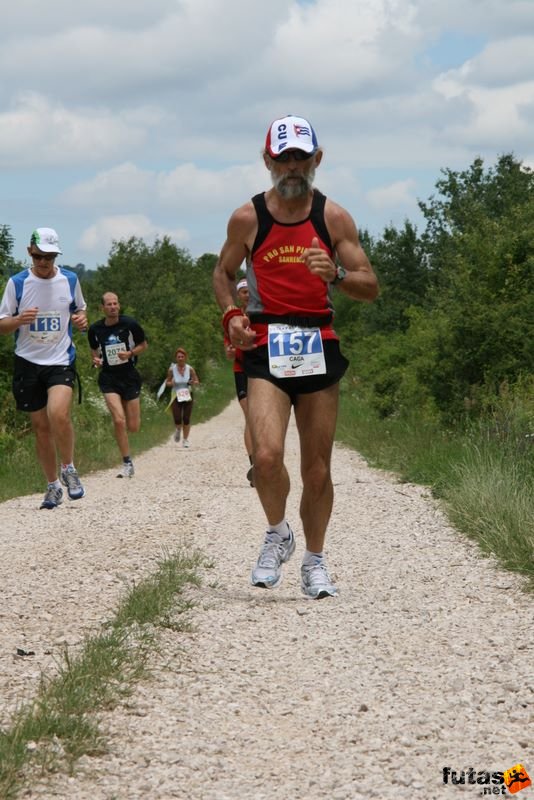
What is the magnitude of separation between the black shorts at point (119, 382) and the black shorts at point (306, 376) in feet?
27.2

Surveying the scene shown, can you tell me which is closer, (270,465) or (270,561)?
(270,465)

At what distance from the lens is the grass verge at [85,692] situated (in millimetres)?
3627

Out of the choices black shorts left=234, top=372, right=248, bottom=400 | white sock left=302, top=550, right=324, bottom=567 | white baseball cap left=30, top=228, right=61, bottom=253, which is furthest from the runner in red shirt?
black shorts left=234, top=372, right=248, bottom=400

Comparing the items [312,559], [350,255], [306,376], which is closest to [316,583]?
[312,559]

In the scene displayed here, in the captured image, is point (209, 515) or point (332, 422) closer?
point (332, 422)

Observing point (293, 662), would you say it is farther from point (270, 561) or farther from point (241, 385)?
point (241, 385)

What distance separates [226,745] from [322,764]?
0.35 m

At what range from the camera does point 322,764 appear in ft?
12.5

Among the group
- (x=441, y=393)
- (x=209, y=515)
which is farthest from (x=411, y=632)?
(x=441, y=393)

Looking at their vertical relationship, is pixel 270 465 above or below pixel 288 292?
below

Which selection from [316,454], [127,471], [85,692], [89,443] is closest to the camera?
[85,692]

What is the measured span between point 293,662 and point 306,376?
1.65 m

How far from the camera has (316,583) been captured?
657 centimetres

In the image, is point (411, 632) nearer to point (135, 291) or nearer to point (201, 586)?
point (201, 586)
